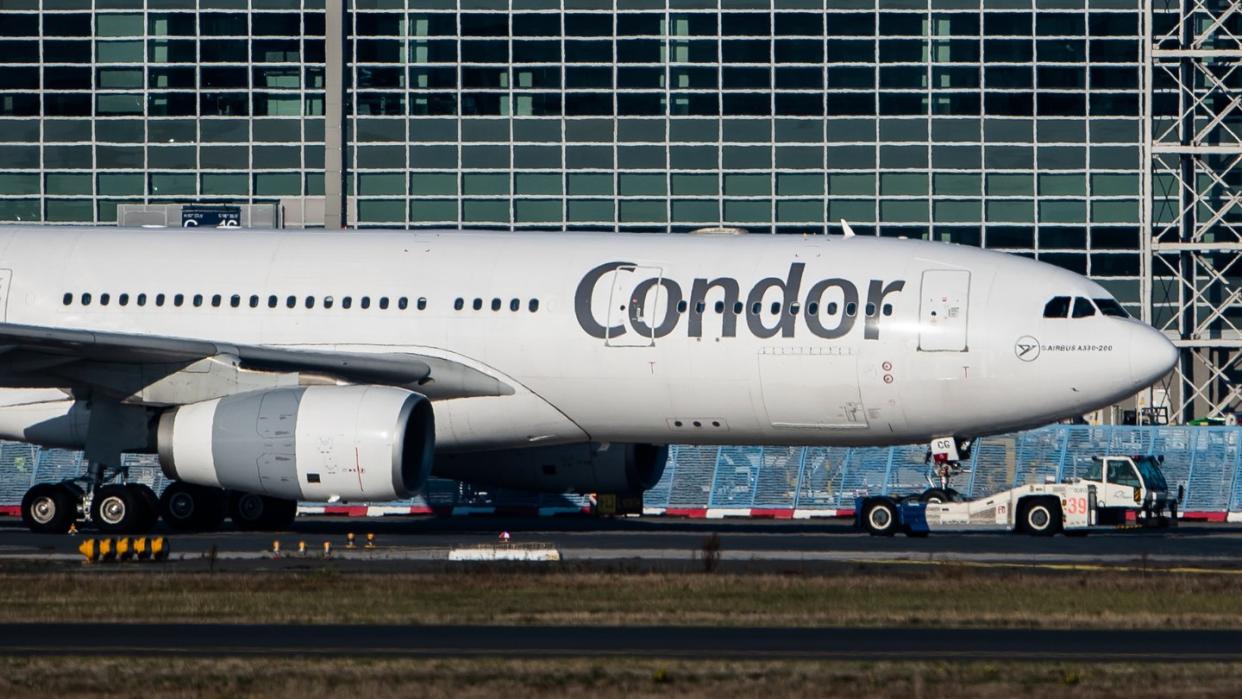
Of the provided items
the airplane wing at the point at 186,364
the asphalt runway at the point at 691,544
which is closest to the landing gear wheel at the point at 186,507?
the asphalt runway at the point at 691,544

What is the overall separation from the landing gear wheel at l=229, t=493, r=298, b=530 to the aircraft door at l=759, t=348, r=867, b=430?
6.79 metres

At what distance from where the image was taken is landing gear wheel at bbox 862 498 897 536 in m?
26.0

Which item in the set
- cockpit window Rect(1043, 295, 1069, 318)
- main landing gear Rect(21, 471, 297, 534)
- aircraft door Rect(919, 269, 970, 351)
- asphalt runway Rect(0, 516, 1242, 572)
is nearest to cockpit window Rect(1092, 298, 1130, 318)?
cockpit window Rect(1043, 295, 1069, 318)

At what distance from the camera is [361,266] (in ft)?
86.0

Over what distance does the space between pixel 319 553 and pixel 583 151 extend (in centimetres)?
2491

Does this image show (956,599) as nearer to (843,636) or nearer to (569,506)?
(843,636)

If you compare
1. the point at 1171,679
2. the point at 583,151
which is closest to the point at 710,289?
the point at 1171,679

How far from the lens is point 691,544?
23.5 metres

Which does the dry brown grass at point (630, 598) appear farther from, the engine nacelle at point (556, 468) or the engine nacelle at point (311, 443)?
the engine nacelle at point (556, 468)

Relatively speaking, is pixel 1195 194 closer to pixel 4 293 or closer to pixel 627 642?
pixel 4 293

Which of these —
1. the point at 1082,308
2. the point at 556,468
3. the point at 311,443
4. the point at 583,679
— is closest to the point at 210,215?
the point at 556,468

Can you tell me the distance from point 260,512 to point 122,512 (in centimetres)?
232

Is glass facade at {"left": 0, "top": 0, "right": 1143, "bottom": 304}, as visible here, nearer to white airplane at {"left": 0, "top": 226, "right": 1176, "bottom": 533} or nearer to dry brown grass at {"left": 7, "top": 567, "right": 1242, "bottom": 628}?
white airplane at {"left": 0, "top": 226, "right": 1176, "bottom": 533}

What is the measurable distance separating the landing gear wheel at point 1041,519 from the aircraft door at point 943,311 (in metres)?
3.63
